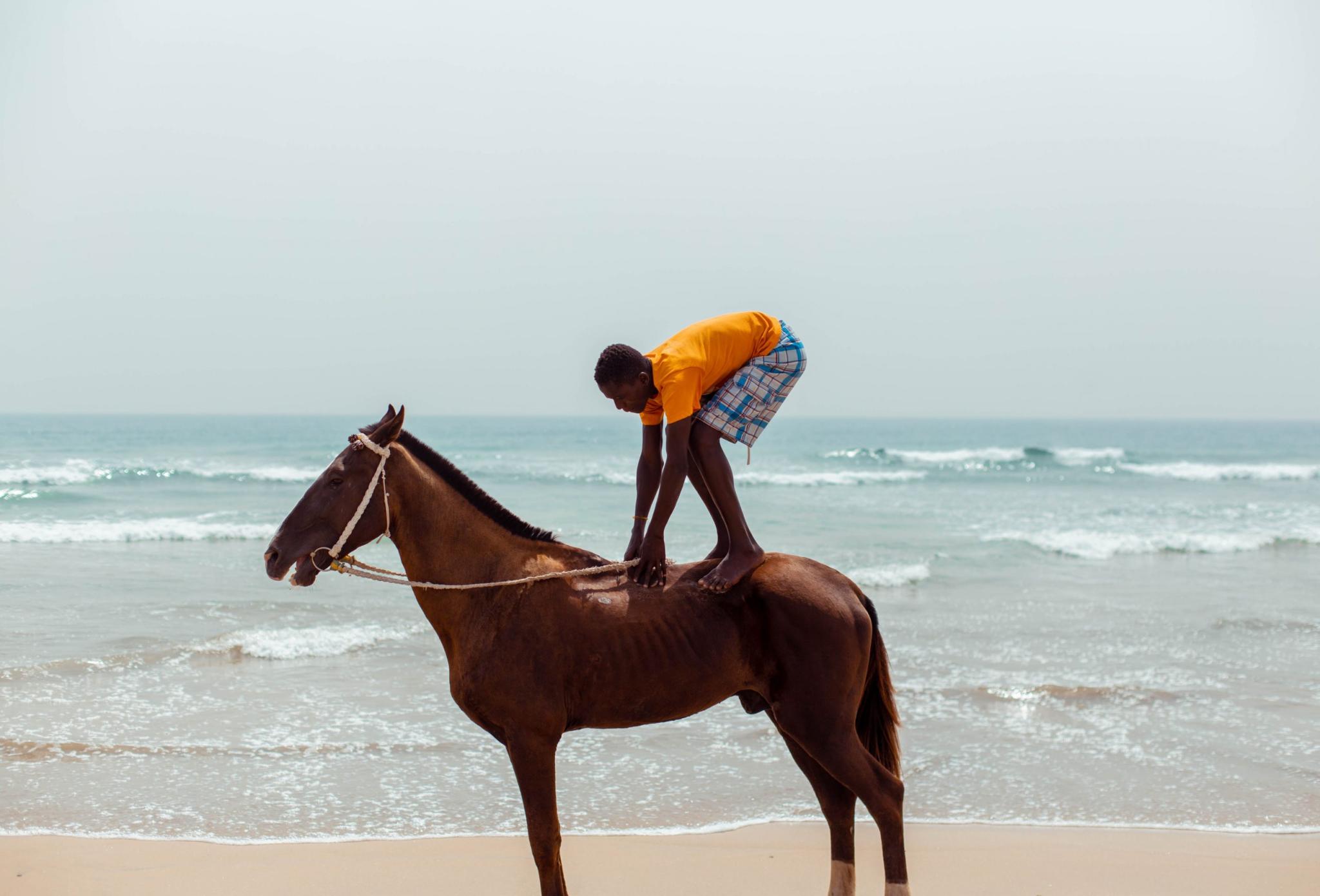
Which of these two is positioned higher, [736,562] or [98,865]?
[736,562]

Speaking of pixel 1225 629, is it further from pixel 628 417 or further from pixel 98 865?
pixel 628 417

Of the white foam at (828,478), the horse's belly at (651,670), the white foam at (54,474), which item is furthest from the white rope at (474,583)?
the white foam at (828,478)

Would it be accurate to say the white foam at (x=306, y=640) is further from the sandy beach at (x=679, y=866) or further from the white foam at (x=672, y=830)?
the sandy beach at (x=679, y=866)

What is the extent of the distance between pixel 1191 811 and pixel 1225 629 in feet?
17.5

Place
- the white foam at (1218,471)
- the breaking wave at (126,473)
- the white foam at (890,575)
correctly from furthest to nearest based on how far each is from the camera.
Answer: the white foam at (1218,471) < the breaking wave at (126,473) < the white foam at (890,575)

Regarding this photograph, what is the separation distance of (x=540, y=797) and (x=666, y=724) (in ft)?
12.7

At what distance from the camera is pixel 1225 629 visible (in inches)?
389

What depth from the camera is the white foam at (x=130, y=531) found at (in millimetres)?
16141

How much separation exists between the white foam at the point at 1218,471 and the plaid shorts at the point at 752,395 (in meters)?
38.5

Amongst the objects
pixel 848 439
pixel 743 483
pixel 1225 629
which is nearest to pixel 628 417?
pixel 848 439

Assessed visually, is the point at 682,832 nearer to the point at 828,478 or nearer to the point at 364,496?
the point at 364,496

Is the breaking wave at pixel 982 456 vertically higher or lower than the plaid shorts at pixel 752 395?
lower

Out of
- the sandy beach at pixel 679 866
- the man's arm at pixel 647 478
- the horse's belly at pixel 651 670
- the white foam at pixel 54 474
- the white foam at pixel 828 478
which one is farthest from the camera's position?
the white foam at pixel 828 478

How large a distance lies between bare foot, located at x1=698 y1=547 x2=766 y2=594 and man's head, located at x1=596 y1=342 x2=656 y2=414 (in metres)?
0.60
